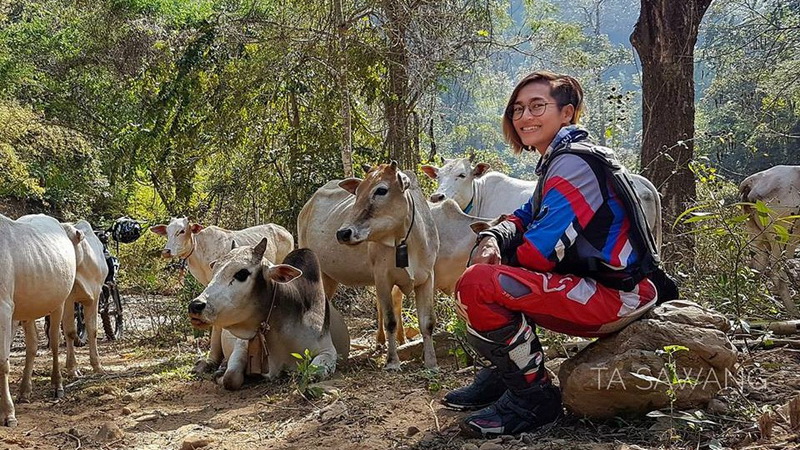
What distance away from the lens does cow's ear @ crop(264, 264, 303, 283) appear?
5.60 metres

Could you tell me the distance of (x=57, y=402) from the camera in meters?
6.04

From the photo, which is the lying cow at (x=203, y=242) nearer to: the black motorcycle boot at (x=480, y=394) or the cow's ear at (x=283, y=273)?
the cow's ear at (x=283, y=273)

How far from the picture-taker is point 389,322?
6121mm

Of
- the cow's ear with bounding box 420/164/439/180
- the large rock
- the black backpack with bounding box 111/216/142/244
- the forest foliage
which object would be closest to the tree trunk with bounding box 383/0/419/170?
the forest foliage

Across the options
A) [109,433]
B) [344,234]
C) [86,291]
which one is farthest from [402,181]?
[86,291]

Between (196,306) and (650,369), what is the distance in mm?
3071

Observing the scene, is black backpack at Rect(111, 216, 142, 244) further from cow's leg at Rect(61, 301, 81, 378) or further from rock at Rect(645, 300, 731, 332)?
rock at Rect(645, 300, 731, 332)

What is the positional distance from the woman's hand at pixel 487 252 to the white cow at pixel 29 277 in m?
3.33

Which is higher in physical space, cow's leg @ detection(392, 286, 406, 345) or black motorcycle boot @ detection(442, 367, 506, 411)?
black motorcycle boot @ detection(442, 367, 506, 411)

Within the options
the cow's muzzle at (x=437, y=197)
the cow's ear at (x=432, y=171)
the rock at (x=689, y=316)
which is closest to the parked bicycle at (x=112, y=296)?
the cow's ear at (x=432, y=171)

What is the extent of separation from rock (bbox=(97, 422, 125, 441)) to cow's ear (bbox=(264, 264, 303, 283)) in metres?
1.54

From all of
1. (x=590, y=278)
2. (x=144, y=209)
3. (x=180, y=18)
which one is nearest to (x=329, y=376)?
(x=590, y=278)

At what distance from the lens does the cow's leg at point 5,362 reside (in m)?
5.05

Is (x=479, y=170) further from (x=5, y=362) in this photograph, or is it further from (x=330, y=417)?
(x=5, y=362)
